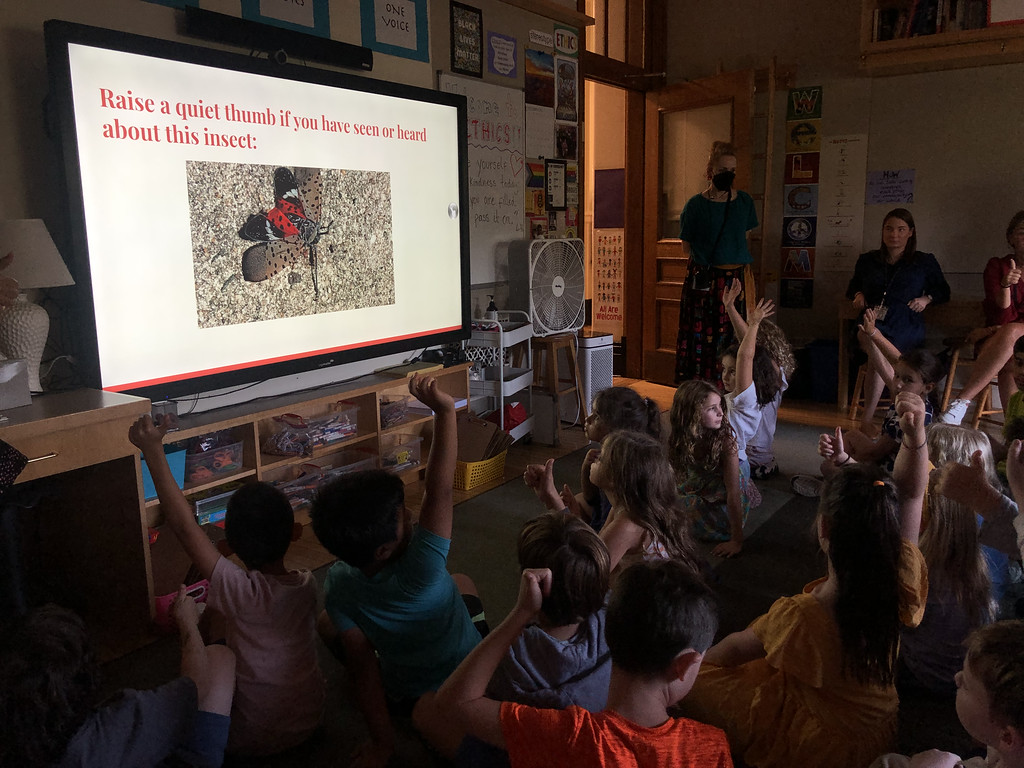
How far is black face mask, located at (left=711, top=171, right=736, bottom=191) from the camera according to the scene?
464cm

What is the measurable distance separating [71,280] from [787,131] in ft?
16.1

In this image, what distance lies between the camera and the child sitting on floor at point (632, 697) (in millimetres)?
1118

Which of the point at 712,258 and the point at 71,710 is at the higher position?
the point at 712,258

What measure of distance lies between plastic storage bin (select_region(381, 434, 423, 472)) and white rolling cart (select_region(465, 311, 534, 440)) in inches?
19.4

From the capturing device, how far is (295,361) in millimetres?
3121

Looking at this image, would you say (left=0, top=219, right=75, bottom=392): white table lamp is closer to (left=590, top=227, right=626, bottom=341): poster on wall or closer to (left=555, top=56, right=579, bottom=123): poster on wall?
(left=555, top=56, right=579, bottom=123): poster on wall

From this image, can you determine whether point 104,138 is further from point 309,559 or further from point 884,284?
point 884,284

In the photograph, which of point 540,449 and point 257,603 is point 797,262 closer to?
point 540,449

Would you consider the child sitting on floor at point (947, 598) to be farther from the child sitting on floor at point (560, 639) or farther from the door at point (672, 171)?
the door at point (672, 171)

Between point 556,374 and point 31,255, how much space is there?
9.05 feet

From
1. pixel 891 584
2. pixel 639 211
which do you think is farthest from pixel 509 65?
pixel 891 584

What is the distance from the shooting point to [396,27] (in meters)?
3.59

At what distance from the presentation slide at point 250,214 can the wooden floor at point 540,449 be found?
0.76 m

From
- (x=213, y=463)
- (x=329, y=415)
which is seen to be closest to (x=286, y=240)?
(x=329, y=415)
